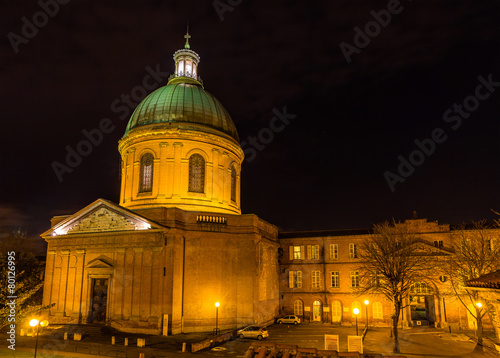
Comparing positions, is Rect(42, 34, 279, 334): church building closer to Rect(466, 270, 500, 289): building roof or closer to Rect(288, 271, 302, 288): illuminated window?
Rect(288, 271, 302, 288): illuminated window

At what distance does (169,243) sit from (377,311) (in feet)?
74.1

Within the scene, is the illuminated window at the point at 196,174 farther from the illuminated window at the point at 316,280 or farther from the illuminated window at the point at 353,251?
the illuminated window at the point at 353,251

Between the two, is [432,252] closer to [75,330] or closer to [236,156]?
[236,156]

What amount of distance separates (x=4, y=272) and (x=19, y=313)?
9.01ft

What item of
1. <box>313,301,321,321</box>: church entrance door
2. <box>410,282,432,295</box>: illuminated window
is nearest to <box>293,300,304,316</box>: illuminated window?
<box>313,301,321,321</box>: church entrance door

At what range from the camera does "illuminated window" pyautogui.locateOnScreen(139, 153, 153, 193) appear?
40.2 m

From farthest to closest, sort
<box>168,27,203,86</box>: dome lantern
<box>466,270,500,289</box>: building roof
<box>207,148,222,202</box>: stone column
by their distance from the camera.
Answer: <box>168,27,203,86</box>: dome lantern → <box>207,148,222,202</box>: stone column → <box>466,270,500,289</box>: building roof

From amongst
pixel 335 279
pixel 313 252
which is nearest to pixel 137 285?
pixel 313 252

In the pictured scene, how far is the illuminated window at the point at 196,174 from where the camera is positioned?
40.0m

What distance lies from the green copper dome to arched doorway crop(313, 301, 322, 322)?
19.9 metres

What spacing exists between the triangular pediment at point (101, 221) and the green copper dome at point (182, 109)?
10261 mm

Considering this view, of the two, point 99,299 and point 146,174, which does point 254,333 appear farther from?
point 146,174

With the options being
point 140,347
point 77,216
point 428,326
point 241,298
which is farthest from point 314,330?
point 77,216

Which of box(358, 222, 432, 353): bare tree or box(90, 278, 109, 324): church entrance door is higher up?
box(358, 222, 432, 353): bare tree
